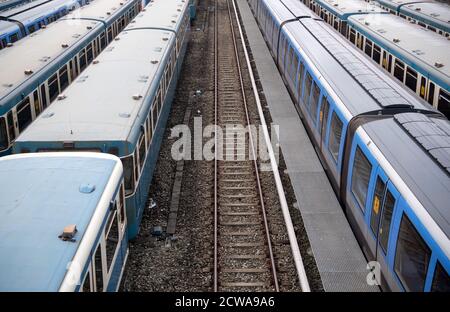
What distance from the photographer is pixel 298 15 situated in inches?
901

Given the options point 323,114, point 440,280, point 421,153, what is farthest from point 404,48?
point 440,280

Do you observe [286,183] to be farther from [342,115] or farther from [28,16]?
[28,16]

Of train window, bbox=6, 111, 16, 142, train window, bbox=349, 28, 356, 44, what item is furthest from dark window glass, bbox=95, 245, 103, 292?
train window, bbox=349, 28, 356, 44

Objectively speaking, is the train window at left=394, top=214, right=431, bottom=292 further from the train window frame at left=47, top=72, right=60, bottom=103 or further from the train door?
the train window frame at left=47, top=72, right=60, bottom=103

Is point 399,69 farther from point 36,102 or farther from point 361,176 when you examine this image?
point 36,102

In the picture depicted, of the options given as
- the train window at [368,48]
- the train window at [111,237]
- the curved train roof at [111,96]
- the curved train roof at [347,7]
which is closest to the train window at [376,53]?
the train window at [368,48]

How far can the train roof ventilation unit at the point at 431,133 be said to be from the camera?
864cm

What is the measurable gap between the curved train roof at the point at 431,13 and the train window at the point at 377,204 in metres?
13.1

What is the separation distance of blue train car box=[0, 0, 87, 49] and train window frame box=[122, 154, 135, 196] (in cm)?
1132

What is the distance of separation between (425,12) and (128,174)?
57.0ft

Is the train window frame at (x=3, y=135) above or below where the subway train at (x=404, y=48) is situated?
below

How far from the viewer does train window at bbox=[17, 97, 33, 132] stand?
12.5 m

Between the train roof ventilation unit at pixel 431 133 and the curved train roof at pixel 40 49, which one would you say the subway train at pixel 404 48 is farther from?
the curved train roof at pixel 40 49
